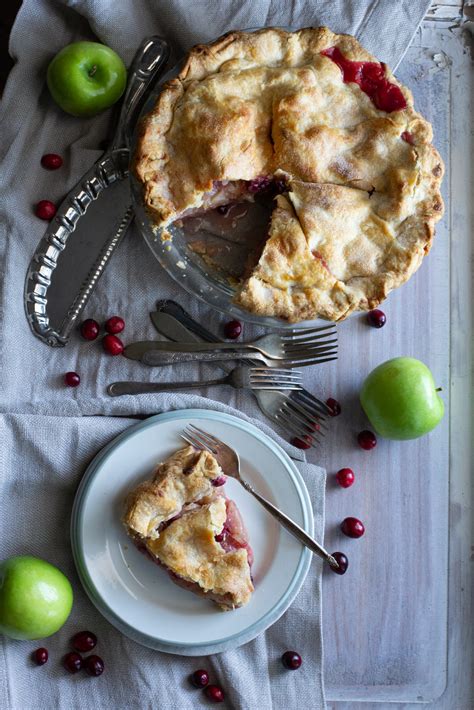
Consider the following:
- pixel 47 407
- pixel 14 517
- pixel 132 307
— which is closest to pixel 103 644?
pixel 14 517

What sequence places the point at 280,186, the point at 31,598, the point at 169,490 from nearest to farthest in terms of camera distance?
the point at 31,598
the point at 169,490
the point at 280,186

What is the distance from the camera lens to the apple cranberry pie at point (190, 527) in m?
2.98

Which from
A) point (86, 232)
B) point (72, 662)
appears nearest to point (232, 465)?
point (72, 662)

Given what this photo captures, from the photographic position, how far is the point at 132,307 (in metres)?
3.31

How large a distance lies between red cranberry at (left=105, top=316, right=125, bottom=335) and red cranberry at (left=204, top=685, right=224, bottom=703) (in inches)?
56.5

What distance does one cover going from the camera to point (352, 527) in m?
3.35

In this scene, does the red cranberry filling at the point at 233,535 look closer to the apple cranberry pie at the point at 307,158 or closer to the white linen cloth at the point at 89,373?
the white linen cloth at the point at 89,373

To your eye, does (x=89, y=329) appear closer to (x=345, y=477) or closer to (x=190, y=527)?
(x=190, y=527)

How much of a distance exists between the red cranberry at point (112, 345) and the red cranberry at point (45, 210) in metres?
0.52

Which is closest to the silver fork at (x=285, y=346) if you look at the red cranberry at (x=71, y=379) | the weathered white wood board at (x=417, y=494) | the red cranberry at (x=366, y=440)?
the weathered white wood board at (x=417, y=494)

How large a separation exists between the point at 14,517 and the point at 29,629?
42 centimetres

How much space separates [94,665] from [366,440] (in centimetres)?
138

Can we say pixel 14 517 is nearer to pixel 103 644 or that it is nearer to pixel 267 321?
pixel 103 644

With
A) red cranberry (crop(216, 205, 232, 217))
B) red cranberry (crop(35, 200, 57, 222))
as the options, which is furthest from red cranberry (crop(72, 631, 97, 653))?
red cranberry (crop(216, 205, 232, 217))
